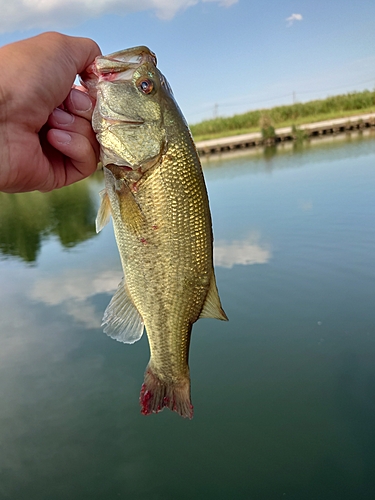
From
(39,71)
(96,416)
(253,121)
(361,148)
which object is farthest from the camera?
(253,121)

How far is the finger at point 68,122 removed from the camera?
2035mm

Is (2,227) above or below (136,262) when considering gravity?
below

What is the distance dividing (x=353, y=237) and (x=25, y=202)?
1901cm

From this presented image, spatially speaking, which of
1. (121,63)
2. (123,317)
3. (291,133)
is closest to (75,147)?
(121,63)

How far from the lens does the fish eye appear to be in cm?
192

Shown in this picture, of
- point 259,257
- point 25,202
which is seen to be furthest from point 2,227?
point 259,257

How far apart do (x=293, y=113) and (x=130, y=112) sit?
142ft

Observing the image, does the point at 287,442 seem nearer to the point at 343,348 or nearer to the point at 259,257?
the point at 343,348

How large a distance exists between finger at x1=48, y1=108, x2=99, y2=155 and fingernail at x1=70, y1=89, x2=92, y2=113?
0.04 metres

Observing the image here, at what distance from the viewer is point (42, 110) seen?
194 cm

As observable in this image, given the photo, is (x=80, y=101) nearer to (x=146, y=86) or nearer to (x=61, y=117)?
(x=61, y=117)

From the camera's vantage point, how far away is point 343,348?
21.2ft

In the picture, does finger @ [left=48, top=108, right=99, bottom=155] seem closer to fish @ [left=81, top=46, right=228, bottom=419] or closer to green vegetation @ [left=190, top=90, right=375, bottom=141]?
fish @ [left=81, top=46, right=228, bottom=419]

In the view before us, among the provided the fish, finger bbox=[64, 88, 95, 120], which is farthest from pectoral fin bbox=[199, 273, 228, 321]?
finger bbox=[64, 88, 95, 120]
